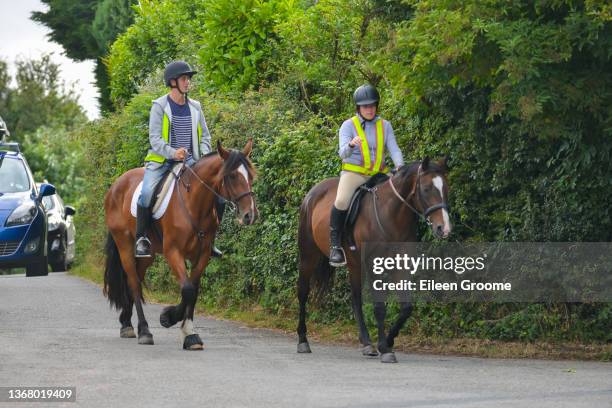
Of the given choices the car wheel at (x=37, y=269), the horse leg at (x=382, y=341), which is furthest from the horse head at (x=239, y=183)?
the car wheel at (x=37, y=269)

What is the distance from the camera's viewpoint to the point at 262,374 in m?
11.9

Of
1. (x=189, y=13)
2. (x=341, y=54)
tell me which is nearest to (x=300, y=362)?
(x=341, y=54)

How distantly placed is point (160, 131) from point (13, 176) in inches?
274

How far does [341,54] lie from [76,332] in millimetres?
8009

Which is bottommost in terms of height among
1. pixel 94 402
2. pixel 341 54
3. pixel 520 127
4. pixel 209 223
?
pixel 94 402

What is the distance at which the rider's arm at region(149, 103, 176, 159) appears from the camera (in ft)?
48.0

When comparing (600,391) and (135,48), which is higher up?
(135,48)

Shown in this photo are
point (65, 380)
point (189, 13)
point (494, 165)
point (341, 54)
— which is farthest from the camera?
point (189, 13)

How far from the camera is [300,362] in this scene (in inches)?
514

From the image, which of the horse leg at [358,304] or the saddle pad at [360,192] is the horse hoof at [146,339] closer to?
the horse leg at [358,304]

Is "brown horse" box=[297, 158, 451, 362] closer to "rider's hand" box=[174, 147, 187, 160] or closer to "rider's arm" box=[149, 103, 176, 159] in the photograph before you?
"rider's hand" box=[174, 147, 187, 160]

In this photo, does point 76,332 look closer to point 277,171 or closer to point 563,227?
point 277,171

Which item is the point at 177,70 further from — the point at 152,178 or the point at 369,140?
the point at 369,140

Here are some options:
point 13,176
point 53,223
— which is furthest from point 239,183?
point 53,223
